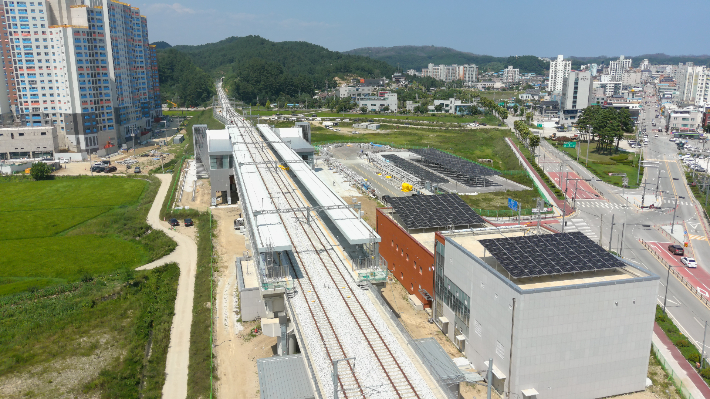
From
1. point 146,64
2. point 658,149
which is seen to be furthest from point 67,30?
point 658,149

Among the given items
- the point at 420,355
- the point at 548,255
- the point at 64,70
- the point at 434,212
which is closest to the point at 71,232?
the point at 434,212

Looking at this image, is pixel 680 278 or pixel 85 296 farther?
pixel 680 278

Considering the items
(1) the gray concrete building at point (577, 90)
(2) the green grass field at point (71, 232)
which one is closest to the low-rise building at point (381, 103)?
(1) the gray concrete building at point (577, 90)

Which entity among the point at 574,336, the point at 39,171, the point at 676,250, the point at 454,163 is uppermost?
the point at 454,163

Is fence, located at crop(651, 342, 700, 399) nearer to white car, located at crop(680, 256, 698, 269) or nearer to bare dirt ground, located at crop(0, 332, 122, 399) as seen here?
white car, located at crop(680, 256, 698, 269)

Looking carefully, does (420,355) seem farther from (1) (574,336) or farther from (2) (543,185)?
(2) (543,185)

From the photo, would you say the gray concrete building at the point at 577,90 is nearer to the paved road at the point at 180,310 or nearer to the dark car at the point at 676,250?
→ the dark car at the point at 676,250
